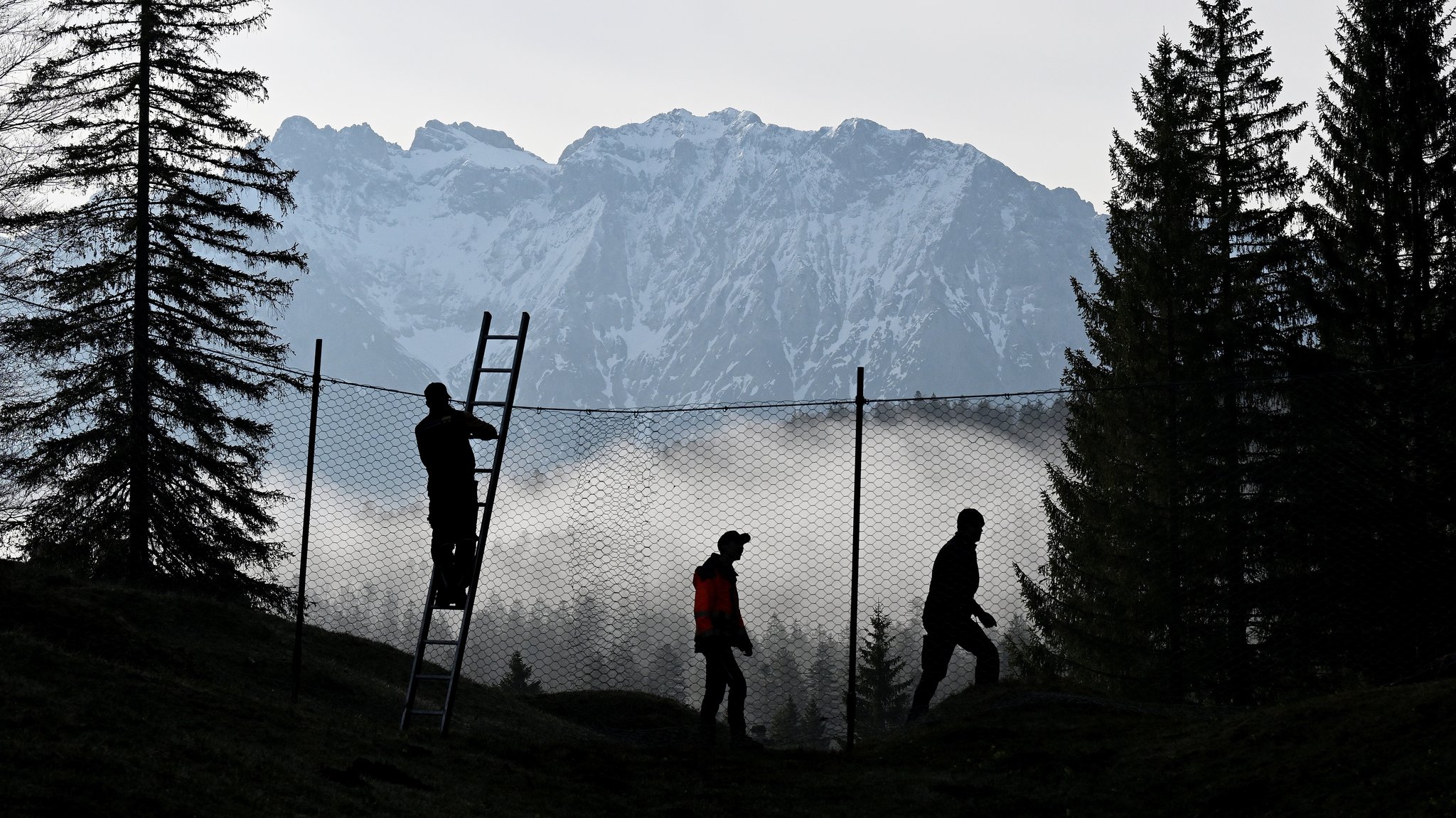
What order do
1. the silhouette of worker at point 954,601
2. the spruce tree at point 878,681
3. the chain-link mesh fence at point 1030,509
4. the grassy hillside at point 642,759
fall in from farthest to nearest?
1. the spruce tree at point 878,681
2. the chain-link mesh fence at point 1030,509
3. the silhouette of worker at point 954,601
4. the grassy hillside at point 642,759

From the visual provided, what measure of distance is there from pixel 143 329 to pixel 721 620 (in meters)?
15.2

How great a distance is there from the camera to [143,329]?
72.8ft

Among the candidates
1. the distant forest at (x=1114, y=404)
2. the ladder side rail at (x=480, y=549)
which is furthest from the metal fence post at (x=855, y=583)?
the distant forest at (x=1114, y=404)

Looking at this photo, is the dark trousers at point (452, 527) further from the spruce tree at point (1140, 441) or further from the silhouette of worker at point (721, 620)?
the spruce tree at point (1140, 441)

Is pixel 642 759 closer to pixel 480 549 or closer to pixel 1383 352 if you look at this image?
pixel 480 549

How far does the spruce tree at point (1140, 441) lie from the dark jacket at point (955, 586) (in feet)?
33.5

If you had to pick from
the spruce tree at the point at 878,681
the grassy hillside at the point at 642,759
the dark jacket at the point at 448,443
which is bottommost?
the spruce tree at the point at 878,681

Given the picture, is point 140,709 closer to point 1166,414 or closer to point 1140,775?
point 1140,775

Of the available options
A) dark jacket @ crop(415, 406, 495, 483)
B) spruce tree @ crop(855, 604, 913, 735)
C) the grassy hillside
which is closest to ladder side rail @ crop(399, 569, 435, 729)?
the grassy hillside

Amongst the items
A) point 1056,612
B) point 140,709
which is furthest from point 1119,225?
point 140,709

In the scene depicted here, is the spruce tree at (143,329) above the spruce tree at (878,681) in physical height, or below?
above

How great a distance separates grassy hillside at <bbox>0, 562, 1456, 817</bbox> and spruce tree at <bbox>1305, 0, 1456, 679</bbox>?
704 centimetres

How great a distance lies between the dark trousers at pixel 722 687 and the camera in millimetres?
11367

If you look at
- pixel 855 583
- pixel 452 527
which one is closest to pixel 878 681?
pixel 855 583
